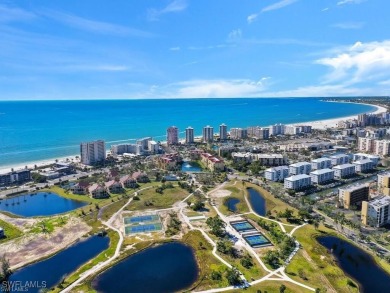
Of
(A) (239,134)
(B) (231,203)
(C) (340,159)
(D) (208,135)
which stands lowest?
(B) (231,203)

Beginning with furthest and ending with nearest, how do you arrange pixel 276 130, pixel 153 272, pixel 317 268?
pixel 276 130, pixel 317 268, pixel 153 272

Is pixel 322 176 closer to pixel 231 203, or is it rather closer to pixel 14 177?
pixel 231 203

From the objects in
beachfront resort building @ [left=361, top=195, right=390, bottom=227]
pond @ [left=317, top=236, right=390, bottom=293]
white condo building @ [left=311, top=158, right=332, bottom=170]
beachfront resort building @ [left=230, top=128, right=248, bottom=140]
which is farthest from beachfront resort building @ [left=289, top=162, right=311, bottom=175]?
beachfront resort building @ [left=230, top=128, right=248, bottom=140]

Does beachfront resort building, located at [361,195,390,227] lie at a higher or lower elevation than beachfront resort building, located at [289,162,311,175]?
lower

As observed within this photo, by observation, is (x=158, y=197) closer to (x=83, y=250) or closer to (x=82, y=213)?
(x=82, y=213)

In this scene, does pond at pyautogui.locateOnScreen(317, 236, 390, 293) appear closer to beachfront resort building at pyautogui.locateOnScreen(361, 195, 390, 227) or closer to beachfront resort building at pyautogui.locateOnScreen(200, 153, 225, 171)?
beachfront resort building at pyautogui.locateOnScreen(361, 195, 390, 227)

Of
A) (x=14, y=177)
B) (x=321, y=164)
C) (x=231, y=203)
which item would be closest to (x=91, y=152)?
(x=14, y=177)
